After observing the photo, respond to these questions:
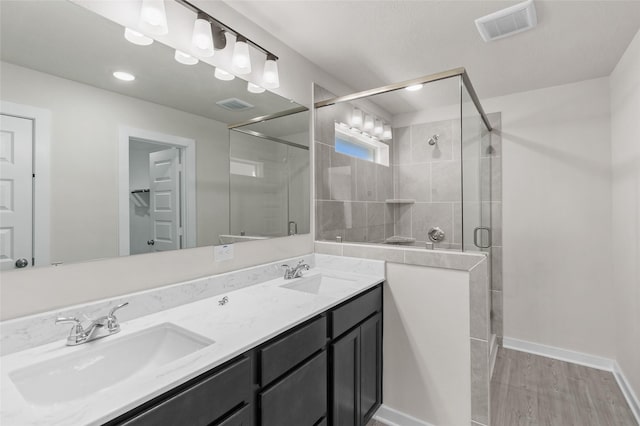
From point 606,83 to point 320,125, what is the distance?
99.1 inches

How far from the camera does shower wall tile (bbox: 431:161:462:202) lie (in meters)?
3.00

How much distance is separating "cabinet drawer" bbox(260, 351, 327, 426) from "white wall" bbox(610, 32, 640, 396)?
86.4 inches

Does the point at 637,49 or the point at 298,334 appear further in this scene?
the point at 637,49

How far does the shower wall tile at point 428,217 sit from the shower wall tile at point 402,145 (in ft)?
1.79

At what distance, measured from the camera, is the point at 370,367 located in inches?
73.0

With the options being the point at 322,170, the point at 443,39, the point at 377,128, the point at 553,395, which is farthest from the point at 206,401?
the point at 377,128

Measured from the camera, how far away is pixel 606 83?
2637 mm

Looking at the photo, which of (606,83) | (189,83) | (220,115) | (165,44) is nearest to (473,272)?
(220,115)

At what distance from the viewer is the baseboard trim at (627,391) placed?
2.01 metres

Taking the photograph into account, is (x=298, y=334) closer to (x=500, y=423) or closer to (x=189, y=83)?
(x=189, y=83)

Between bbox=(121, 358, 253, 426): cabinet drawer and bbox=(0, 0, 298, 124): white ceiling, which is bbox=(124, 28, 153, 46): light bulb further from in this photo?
bbox=(121, 358, 253, 426): cabinet drawer

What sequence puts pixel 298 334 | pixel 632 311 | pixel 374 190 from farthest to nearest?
pixel 374 190, pixel 632 311, pixel 298 334

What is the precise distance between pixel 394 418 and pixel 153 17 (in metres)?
2.54

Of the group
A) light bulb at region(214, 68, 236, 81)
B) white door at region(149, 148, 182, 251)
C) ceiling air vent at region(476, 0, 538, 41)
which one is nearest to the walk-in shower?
ceiling air vent at region(476, 0, 538, 41)
